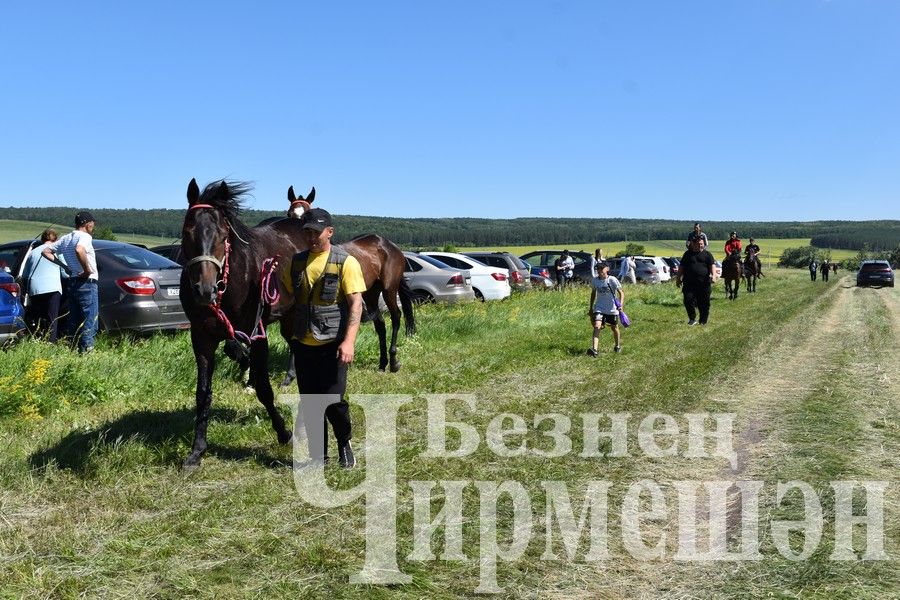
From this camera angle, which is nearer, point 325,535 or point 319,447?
point 325,535

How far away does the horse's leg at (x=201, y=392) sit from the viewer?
18.0 ft

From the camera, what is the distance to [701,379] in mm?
9305

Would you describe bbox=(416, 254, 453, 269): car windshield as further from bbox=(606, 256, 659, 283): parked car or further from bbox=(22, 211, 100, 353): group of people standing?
bbox=(606, 256, 659, 283): parked car

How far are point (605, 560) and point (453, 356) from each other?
704 centimetres

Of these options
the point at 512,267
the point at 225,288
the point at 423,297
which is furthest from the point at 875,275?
the point at 225,288

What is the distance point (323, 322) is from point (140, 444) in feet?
5.78

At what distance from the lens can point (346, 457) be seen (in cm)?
552

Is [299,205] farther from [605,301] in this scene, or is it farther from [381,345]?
[605,301]

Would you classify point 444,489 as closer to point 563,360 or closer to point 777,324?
point 563,360

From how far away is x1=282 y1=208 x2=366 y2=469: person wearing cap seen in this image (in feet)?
17.5

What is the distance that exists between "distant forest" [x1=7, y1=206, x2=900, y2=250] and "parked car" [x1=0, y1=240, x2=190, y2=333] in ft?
114

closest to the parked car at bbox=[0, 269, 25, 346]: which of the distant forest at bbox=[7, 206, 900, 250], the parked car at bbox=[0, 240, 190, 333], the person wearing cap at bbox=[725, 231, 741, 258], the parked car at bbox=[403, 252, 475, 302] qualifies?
the parked car at bbox=[0, 240, 190, 333]

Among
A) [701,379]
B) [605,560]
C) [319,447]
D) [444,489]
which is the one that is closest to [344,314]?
[319,447]

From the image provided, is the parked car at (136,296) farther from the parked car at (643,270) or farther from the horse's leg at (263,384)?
the parked car at (643,270)
